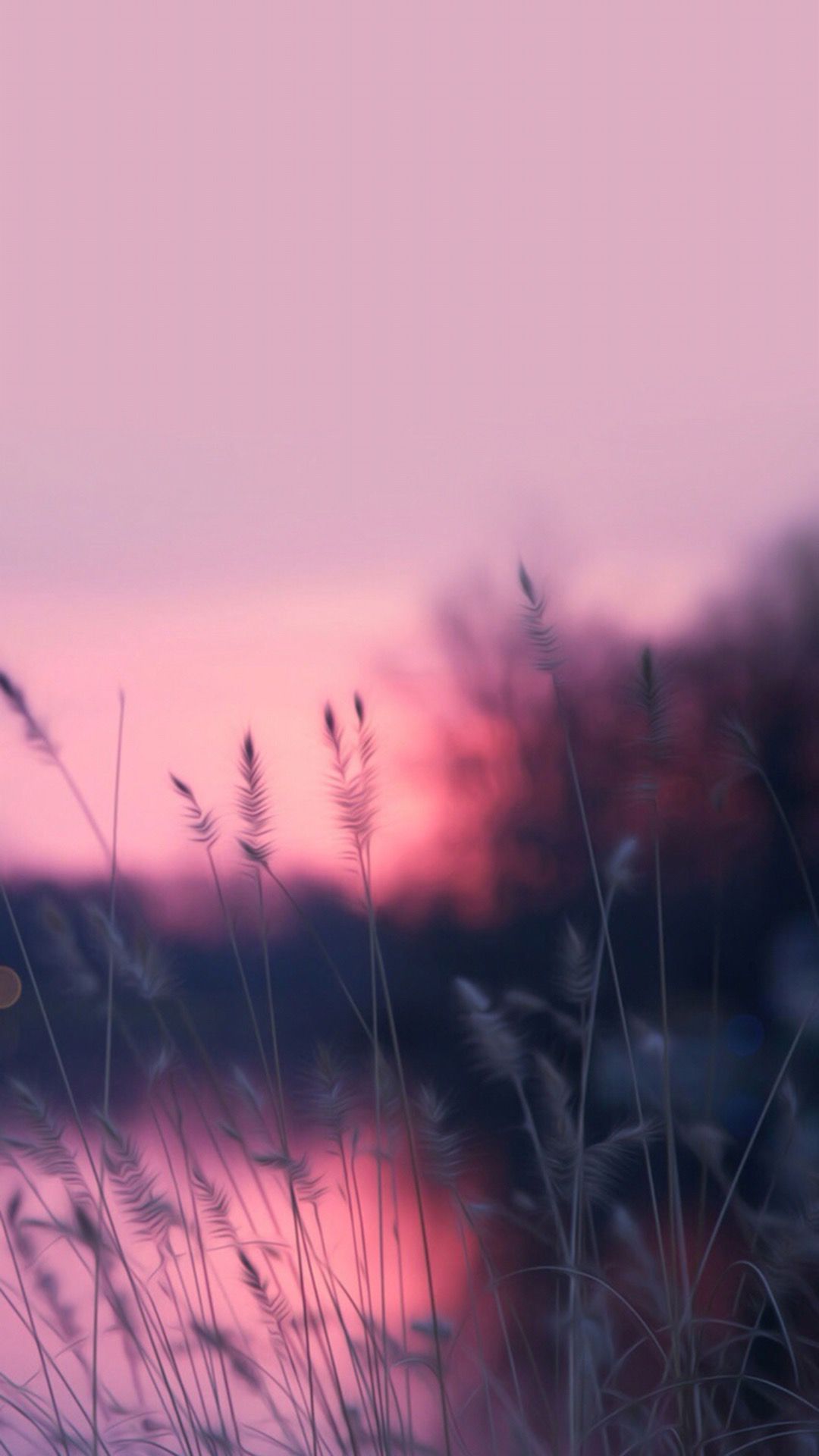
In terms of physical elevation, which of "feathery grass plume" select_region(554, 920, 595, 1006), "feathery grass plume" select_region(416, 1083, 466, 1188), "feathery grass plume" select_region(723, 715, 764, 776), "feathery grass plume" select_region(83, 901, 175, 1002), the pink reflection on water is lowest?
the pink reflection on water

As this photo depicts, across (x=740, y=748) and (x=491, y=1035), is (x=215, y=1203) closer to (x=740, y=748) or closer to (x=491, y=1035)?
(x=491, y=1035)

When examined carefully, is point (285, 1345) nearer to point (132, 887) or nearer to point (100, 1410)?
point (100, 1410)

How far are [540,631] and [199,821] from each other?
1.34ft

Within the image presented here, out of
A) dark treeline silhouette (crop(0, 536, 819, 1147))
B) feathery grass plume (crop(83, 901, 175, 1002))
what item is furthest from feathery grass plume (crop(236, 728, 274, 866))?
dark treeline silhouette (crop(0, 536, 819, 1147))

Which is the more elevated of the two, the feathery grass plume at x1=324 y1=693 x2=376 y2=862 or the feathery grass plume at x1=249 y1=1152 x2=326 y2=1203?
the feathery grass plume at x1=324 y1=693 x2=376 y2=862

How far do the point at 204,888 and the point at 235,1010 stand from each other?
155mm

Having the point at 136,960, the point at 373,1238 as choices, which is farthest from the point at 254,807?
the point at 373,1238

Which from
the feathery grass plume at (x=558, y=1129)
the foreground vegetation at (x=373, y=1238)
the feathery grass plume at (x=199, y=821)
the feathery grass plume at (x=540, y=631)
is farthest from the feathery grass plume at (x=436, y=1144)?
the feathery grass plume at (x=540, y=631)

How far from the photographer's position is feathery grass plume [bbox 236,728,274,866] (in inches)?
47.5

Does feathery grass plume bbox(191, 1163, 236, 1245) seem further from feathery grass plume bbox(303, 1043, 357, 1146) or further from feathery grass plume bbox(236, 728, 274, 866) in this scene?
feathery grass plume bbox(236, 728, 274, 866)

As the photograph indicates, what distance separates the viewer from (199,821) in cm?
129

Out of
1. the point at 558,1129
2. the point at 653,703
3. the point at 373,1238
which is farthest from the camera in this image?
the point at 373,1238

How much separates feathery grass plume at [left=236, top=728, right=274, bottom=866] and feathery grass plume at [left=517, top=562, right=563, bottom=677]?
300 millimetres

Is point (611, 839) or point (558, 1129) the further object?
point (611, 839)
